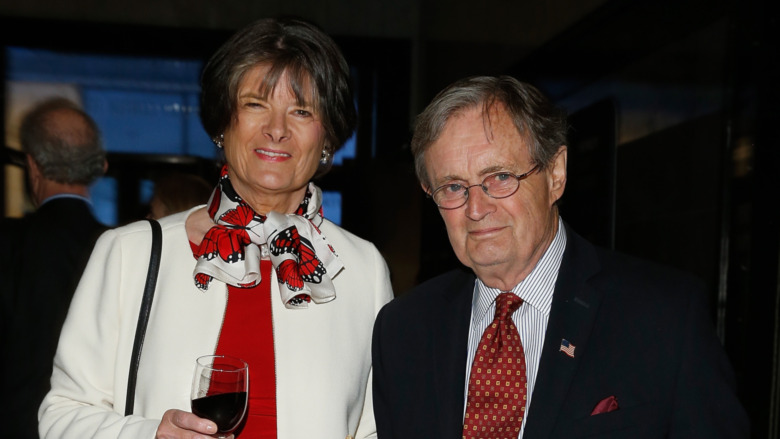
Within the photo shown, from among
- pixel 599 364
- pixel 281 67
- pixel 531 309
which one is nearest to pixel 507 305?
pixel 531 309

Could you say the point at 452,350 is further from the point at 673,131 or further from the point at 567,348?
the point at 673,131

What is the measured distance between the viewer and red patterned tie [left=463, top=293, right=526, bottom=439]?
6.75 feet

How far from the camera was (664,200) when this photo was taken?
4039 millimetres

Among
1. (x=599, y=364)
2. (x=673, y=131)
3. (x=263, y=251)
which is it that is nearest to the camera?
(x=599, y=364)

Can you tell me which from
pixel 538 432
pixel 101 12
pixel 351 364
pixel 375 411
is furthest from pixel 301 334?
pixel 101 12

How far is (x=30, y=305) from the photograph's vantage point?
326cm

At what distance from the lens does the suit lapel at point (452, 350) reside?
2.14 meters

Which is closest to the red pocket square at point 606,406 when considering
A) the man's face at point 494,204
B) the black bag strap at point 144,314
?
the man's face at point 494,204

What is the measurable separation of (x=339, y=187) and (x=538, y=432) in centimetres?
600

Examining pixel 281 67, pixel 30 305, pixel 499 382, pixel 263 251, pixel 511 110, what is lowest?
pixel 499 382

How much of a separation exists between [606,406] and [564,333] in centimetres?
20

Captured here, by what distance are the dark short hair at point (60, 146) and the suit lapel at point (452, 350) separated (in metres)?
1.84

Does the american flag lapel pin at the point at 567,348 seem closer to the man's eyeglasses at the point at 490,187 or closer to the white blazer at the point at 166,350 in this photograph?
the man's eyeglasses at the point at 490,187


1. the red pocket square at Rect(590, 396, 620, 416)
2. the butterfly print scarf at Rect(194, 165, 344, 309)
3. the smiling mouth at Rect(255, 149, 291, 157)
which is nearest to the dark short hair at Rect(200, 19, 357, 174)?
the smiling mouth at Rect(255, 149, 291, 157)
